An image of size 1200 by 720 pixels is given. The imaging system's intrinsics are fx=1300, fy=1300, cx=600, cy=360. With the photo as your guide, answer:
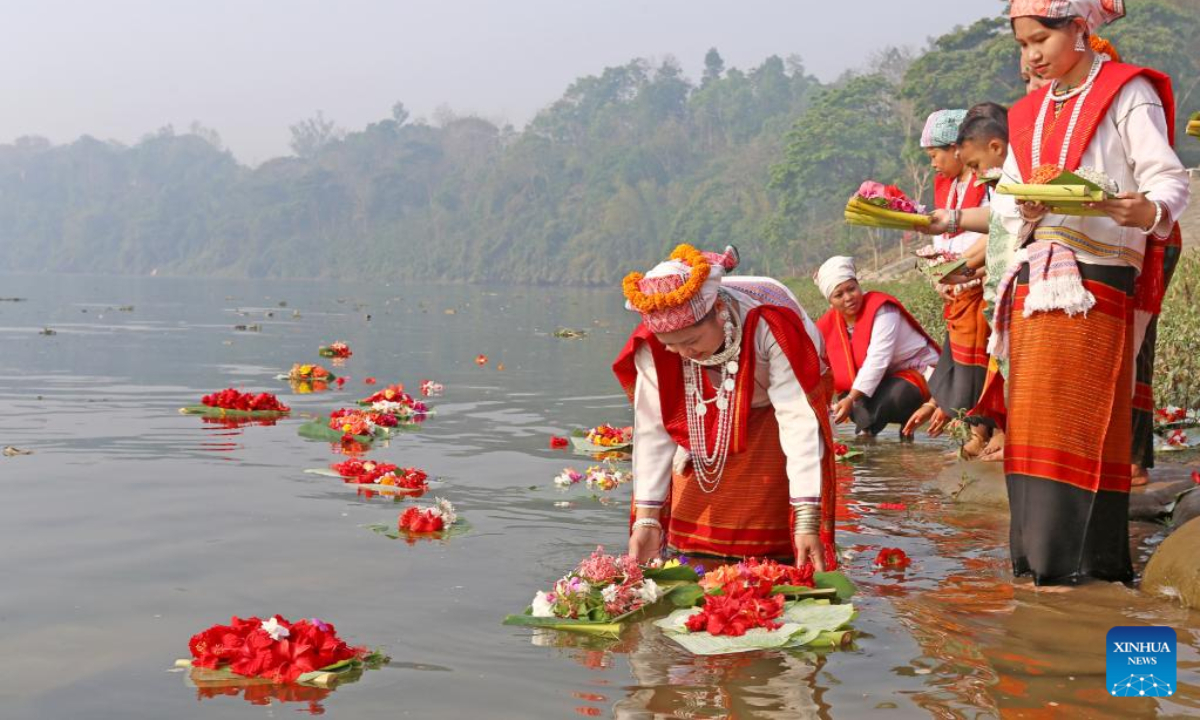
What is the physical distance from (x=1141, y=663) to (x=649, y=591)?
1794mm

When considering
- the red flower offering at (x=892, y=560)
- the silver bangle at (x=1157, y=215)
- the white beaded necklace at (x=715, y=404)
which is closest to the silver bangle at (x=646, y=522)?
the white beaded necklace at (x=715, y=404)

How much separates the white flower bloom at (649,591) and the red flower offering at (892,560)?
1.48 meters

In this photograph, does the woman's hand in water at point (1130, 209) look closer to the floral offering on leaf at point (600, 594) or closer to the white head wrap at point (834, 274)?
the floral offering on leaf at point (600, 594)

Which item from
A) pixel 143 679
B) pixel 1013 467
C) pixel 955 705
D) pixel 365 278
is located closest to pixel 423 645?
pixel 143 679

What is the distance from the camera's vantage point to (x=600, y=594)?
16.8 feet

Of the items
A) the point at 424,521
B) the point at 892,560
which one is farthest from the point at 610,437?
the point at 892,560

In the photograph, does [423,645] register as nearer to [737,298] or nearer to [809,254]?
[737,298]

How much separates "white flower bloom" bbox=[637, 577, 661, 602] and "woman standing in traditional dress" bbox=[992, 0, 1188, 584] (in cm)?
160

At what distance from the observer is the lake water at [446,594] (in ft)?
14.1

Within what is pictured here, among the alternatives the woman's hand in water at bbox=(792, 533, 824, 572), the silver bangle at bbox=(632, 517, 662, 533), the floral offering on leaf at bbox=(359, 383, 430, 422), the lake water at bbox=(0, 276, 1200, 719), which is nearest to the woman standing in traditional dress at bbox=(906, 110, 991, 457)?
the lake water at bbox=(0, 276, 1200, 719)

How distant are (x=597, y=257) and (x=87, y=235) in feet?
241

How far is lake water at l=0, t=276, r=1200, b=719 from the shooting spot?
4.31 metres

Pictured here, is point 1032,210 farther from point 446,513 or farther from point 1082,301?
point 446,513

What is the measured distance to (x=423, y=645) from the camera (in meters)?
4.98
